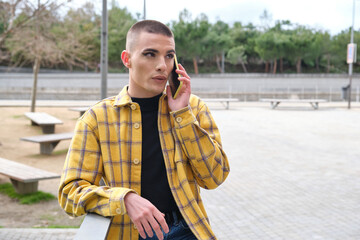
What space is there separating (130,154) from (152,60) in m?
0.39

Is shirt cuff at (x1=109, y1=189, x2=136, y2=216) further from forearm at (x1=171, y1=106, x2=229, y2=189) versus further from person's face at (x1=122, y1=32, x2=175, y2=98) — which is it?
person's face at (x1=122, y1=32, x2=175, y2=98)

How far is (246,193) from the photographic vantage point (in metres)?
6.04

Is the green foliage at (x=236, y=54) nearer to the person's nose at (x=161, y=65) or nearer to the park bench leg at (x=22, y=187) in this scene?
the park bench leg at (x=22, y=187)

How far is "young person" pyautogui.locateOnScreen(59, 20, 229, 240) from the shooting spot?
1.69 meters

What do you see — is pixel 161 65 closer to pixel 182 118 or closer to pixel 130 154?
pixel 182 118

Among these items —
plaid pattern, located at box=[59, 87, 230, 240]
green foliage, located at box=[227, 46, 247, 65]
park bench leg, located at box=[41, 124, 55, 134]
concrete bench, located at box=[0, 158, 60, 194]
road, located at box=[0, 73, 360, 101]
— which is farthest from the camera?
green foliage, located at box=[227, 46, 247, 65]

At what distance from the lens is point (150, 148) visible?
1.74m

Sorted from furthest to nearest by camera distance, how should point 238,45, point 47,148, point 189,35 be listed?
point 238,45 < point 189,35 < point 47,148

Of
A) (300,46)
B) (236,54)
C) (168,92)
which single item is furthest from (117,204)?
(236,54)

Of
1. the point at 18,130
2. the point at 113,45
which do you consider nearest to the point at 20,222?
the point at 18,130

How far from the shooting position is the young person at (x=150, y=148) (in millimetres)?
1687

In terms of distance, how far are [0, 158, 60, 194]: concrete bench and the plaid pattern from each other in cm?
445

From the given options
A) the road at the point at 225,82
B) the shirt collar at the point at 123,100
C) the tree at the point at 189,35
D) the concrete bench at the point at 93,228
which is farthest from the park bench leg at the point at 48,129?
the tree at the point at 189,35

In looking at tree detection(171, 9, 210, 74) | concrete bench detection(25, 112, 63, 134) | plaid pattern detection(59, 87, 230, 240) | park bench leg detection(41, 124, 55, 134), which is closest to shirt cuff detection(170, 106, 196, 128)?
plaid pattern detection(59, 87, 230, 240)
